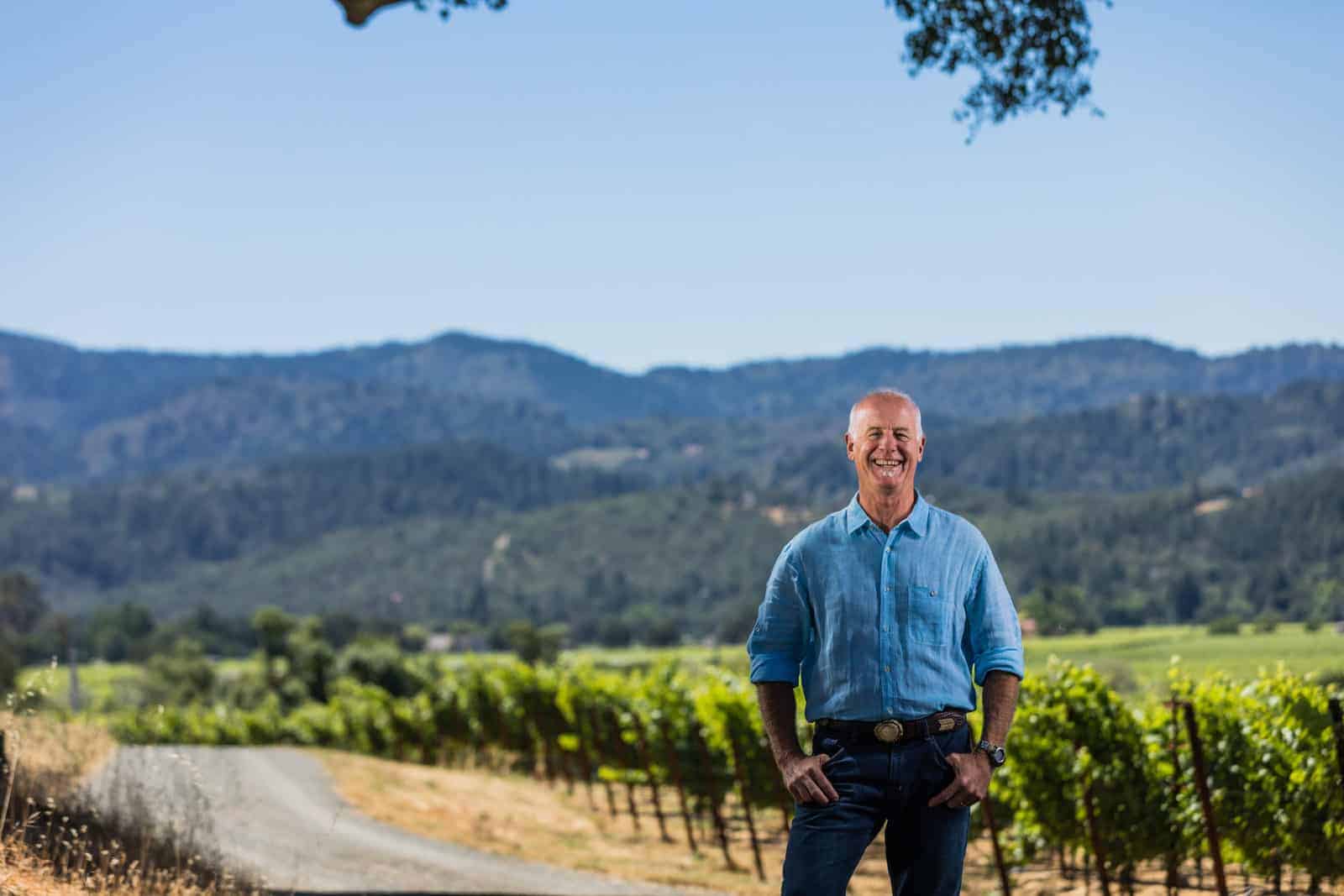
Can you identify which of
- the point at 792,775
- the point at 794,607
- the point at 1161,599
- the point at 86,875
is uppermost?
the point at 794,607

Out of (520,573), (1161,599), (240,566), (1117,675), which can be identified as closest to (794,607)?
(1117,675)

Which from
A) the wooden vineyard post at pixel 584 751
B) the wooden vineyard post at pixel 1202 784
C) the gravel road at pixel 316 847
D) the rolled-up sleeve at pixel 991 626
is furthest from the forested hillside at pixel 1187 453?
the rolled-up sleeve at pixel 991 626

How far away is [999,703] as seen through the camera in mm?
3178

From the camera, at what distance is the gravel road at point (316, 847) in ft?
29.3

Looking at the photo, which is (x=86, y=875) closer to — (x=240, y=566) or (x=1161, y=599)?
(x=1161, y=599)

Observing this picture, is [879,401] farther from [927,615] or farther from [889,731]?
[889,731]

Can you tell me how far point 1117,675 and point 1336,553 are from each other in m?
48.5

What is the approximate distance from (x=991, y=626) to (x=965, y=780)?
36 centimetres

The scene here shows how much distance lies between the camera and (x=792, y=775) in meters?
3.14

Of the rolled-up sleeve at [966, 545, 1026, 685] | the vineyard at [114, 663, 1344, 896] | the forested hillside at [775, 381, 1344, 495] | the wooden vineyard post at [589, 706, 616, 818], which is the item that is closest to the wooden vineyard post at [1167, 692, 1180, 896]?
the vineyard at [114, 663, 1344, 896]

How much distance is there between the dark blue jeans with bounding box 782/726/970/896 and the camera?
10.2ft

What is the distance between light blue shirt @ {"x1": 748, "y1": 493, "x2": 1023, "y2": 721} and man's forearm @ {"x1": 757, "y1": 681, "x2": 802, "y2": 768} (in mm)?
29

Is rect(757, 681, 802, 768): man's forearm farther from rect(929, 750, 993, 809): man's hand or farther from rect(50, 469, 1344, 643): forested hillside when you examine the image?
rect(50, 469, 1344, 643): forested hillside

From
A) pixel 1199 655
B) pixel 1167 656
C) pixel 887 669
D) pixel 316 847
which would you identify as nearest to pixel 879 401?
pixel 887 669
